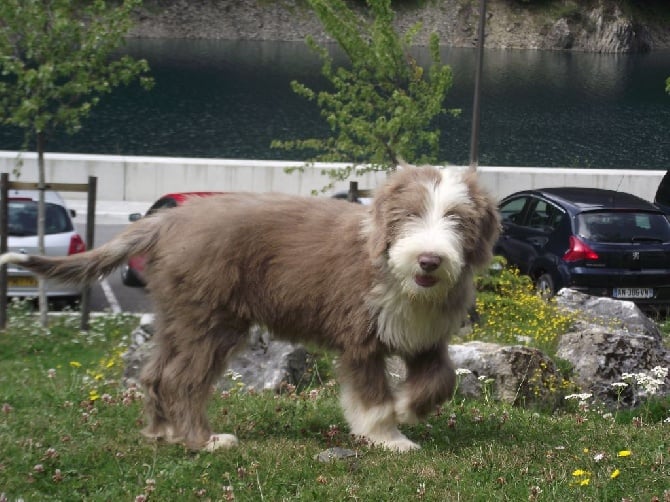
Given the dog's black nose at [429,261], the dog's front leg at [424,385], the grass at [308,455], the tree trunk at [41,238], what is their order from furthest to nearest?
the tree trunk at [41,238] < the dog's front leg at [424,385] < the dog's black nose at [429,261] < the grass at [308,455]

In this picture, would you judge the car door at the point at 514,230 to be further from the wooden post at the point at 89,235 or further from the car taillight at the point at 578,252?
the wooden post at the point at 89,235

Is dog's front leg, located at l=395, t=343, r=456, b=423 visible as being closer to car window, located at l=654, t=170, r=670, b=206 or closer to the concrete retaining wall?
car window, located at l=654, t=170, r=670, b=206

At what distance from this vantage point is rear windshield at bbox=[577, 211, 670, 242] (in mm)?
14328

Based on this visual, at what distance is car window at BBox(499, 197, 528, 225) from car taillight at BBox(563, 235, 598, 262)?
178cm

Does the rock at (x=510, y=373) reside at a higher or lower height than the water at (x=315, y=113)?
lower

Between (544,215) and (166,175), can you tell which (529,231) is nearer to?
(544,215)

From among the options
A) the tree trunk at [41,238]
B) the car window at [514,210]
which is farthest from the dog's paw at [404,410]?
the car window at [514,210]

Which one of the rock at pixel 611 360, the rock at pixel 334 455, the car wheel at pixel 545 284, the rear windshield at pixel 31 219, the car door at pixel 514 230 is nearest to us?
the rock at pixel 334 455

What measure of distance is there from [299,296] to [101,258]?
119 centimetres

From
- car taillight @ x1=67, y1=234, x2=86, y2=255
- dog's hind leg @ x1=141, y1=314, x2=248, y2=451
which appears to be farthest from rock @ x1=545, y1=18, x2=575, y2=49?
dog's hind leg @ x1=141, y1=314, x2=248, y2=451

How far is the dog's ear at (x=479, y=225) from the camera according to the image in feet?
18.3

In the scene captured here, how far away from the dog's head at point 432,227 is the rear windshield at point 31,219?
9834 millimetres

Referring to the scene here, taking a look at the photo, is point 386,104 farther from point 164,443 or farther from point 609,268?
point 164,443

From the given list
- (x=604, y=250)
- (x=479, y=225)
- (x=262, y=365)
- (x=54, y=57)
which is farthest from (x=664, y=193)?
(x=479, y=225)
